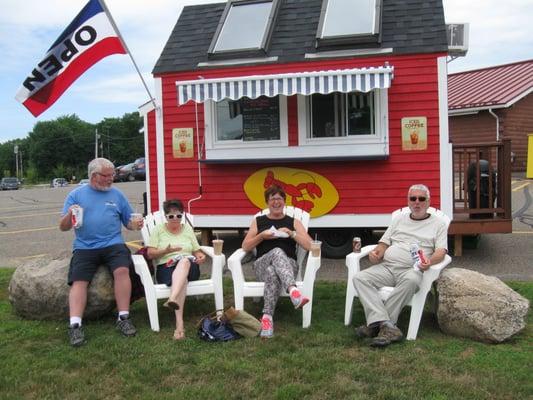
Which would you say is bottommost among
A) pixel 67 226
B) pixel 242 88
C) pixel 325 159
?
pixel 67 226

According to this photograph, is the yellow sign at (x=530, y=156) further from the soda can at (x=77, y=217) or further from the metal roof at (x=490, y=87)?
the soda can at (x=77, y=217)

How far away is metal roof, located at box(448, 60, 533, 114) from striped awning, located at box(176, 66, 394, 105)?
13.1 meters

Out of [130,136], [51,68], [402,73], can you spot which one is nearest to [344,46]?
[402,73]

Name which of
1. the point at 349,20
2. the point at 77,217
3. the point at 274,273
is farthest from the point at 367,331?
the point at 349,20

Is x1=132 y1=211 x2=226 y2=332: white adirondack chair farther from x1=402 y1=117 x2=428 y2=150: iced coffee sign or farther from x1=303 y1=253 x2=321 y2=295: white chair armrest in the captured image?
x1=402 y1=117 x2=428 y2=150: iced coffee sign

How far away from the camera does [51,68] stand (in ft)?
19.4

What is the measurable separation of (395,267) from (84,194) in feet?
8.29

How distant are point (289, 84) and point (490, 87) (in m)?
15.9

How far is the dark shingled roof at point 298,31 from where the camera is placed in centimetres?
702

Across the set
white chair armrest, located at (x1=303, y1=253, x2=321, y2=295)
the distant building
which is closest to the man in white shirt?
white chair armrest, located at (x1=303, y1=253, x2=321, y2=295)

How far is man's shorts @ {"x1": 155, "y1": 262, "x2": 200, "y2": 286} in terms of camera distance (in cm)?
452

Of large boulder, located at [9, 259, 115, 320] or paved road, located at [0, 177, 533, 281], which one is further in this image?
paved road, located at [0, 177, 533, 281]

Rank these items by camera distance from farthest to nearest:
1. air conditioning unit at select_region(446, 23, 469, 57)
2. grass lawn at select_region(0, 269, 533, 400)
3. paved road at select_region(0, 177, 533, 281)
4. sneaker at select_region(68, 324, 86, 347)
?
1. air conditioning unit at select_region(446, 23, 469, 57)
2. paved road at select_region(0, 177, 533, 281)
3. sneaker at select_region(68, 324, 86, 347)
4. grass lawn at select_region(0, 269, 533, 400)

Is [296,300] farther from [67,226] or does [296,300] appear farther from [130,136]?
[130,136]
